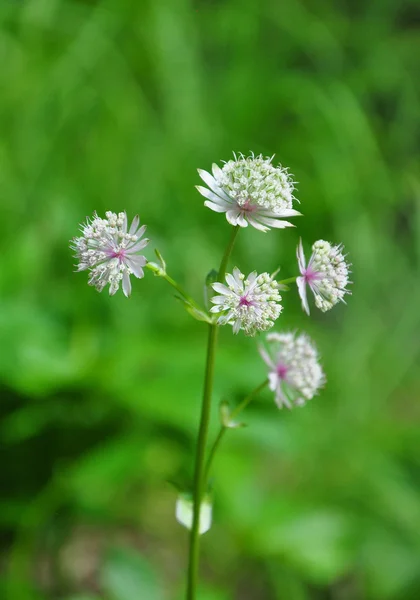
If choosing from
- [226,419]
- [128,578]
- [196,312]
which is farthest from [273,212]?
[128,578]

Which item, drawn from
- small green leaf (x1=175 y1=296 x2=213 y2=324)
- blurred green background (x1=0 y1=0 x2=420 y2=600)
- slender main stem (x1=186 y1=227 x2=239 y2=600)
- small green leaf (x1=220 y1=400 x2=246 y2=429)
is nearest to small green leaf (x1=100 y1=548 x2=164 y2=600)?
blurred green background (x1=0 y1=0 x2=420 y2=600)

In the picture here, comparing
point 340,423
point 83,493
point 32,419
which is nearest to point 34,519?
point 83,493

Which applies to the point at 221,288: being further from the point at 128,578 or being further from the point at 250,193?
the point at 128,578

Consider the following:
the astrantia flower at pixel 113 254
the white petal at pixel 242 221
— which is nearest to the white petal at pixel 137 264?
the astrantia flower at pixel 113 254

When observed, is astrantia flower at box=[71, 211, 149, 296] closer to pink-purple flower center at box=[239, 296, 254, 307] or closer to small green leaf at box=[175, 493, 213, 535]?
pink-purple flower center at box=[239, 296, 254, 307]

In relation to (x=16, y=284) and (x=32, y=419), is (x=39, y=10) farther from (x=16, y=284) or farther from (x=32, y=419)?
(x=32, y=419)

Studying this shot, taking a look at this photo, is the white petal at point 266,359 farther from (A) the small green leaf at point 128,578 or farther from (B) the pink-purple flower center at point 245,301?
(A) the small green leaf at point 128,578
